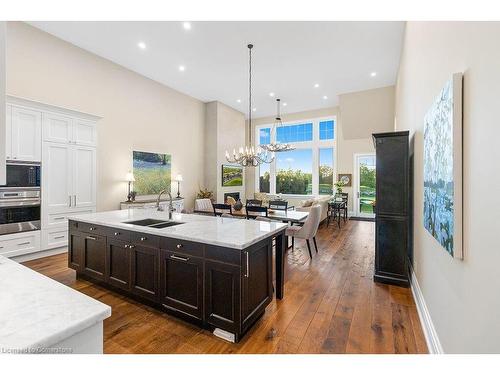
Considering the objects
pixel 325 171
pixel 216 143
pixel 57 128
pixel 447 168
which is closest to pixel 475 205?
pixel 447 168

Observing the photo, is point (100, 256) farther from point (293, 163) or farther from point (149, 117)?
point (293, 163)

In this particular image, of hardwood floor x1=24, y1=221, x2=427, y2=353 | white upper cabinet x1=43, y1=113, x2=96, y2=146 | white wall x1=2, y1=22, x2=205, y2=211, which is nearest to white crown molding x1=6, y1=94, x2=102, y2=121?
white upper cabinet x1=43, y1=113, x2=96, y2=146

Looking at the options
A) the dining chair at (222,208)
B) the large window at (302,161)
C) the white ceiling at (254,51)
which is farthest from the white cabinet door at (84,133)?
the large window at (302,161)

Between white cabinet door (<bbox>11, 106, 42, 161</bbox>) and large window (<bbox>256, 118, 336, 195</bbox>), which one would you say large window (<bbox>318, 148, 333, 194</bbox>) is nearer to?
large window (<bbox>256, 118, 336, 195</bbox>)

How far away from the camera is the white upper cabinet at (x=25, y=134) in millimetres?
3738

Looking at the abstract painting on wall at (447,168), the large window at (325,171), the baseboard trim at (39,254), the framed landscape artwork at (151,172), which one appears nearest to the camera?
the abstract painting on wall at (447,168)

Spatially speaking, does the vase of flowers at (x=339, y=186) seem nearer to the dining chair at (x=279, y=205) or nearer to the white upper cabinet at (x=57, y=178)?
the dining chair at (x=279, y=205)

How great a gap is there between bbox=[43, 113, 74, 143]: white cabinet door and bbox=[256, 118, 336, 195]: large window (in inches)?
281

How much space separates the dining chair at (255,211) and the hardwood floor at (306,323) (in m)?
1.24

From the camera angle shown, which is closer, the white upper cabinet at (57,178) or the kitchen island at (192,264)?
the kitchen island at (192,264)

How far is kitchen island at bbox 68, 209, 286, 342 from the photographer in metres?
2.04

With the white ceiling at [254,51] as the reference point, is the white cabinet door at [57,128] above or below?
below

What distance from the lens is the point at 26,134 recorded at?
3895mm

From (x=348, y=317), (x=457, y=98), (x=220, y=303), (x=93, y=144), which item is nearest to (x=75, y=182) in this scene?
(x=93, y=144)
